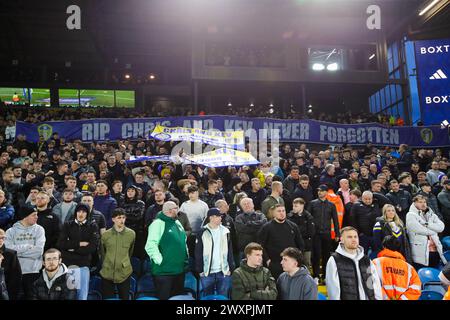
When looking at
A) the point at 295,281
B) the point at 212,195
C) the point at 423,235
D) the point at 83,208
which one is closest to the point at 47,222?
the point at 83,208

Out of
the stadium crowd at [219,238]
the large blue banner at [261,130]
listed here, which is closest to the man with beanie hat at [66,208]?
the stadium crowd at [219,238]

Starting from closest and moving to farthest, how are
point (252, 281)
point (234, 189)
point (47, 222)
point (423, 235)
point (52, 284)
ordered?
1. point (52, 284)
2. point (252, 281)
3. point (47, 222)
4. point (423, 235)
5. point (234, 189)

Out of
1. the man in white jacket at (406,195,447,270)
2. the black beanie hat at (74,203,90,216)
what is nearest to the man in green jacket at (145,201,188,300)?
the black beanie hat at (74,203,90,216)

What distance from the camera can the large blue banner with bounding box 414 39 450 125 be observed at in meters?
16.4

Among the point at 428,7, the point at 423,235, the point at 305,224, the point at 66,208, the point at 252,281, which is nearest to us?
the point at 252,281

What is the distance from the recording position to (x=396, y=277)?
4500 millimetres

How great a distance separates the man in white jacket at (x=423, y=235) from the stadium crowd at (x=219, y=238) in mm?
17

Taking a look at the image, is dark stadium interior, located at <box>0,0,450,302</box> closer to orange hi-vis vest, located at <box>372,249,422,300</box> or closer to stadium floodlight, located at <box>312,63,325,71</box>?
orange hi-vis vest, located at <box>372,249,422,300</box>

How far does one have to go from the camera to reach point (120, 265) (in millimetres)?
5512

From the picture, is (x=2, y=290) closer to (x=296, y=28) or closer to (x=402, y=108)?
(x=296, y=28)

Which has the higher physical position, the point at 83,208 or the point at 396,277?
the point at 83,208

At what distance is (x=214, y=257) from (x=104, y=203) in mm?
2485

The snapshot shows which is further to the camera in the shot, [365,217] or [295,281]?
[365,217]

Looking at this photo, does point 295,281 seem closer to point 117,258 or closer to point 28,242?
point 117,258
